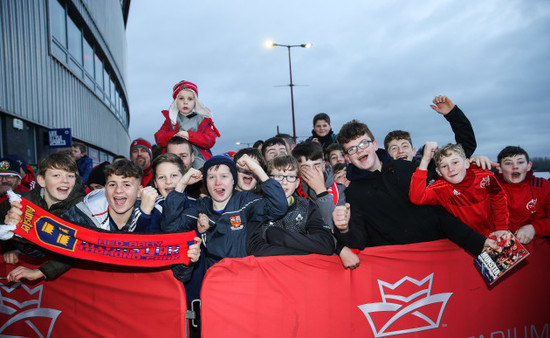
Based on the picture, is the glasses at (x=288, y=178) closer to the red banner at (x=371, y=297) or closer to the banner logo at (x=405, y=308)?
the red banner at (x=371, y=297)

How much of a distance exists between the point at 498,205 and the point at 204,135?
3.91m

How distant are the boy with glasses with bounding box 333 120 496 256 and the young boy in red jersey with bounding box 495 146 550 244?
62.3 inches

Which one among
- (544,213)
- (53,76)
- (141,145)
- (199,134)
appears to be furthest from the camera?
(53,76)

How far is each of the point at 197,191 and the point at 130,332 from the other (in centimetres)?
250

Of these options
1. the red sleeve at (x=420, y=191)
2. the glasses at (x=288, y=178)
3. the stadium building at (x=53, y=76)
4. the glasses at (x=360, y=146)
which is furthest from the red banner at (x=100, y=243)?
the stadium building at (x=53, y=76)

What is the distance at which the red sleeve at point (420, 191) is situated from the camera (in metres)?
3.23

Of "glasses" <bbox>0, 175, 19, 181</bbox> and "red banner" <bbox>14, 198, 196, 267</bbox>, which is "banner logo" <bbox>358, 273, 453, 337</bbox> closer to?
"red banner" <bbox>14, 198, 196, 267</bbox>

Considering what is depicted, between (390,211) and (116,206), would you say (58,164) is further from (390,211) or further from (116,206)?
(390,211)

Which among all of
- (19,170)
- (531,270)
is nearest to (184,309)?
(531,270)

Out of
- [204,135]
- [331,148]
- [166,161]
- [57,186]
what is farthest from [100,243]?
[331,148]

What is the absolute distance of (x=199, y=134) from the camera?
5305 millimetres

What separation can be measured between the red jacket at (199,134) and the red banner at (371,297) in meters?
3.02

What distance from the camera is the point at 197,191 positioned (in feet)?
16.6

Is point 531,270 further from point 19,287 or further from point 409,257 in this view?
point 19,287
